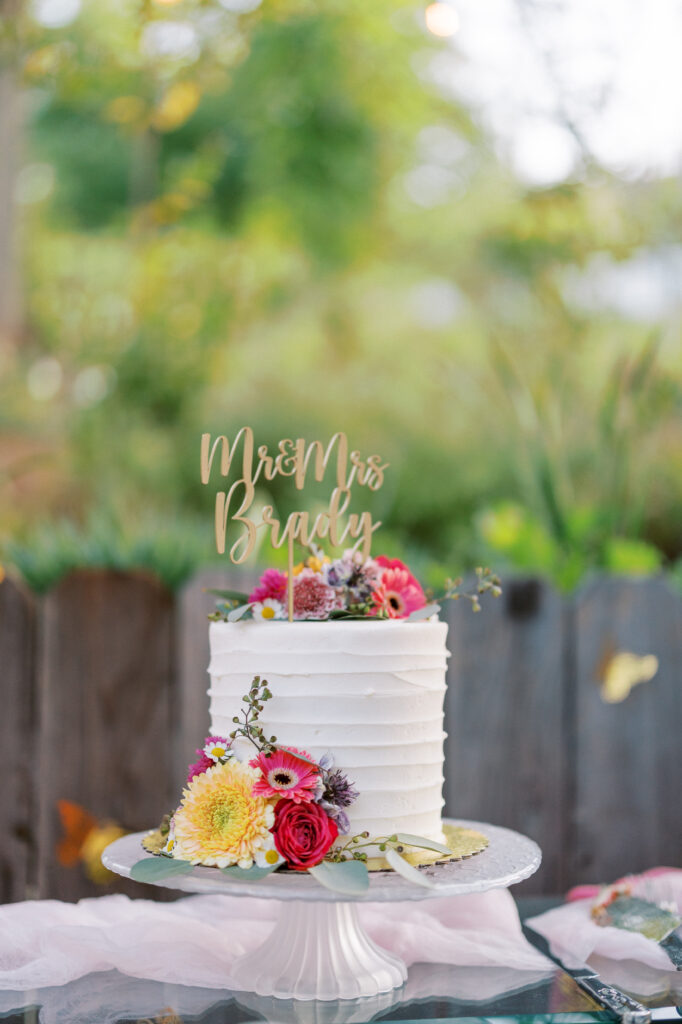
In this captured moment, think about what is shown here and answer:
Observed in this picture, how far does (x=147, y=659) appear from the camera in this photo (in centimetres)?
233

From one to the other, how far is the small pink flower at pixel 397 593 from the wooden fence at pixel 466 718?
671 mm

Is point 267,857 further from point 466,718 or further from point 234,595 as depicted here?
point 466,718

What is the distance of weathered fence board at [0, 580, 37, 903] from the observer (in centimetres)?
224

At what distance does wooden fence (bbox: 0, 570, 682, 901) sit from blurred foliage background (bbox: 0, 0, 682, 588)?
2.92 ft

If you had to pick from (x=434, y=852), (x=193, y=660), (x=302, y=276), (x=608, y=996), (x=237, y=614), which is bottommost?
(x=608, y=996)

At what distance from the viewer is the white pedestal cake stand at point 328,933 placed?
4.56 ft

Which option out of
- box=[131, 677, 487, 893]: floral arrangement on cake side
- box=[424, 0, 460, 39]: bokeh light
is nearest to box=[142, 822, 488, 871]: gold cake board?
box=[131, 677, 487, 893]: floral arrangement on cake side

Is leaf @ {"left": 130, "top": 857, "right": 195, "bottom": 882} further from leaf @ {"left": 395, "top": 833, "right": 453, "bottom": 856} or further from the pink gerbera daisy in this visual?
leaf @ {"left": 395, "top": 833, "right": 453, "bottom": 856}

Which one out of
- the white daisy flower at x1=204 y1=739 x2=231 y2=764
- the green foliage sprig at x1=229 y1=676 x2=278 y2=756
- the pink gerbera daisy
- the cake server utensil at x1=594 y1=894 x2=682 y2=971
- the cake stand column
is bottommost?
the cake server utensil at x1=594 y1=894 x2=682 y2=971

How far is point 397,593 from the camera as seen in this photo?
1.68 m

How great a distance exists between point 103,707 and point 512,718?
919mm

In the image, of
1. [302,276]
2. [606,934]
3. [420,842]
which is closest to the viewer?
[420,842]

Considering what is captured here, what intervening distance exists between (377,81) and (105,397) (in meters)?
2.25

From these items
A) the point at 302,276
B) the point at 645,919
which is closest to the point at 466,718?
the point at 645,919
